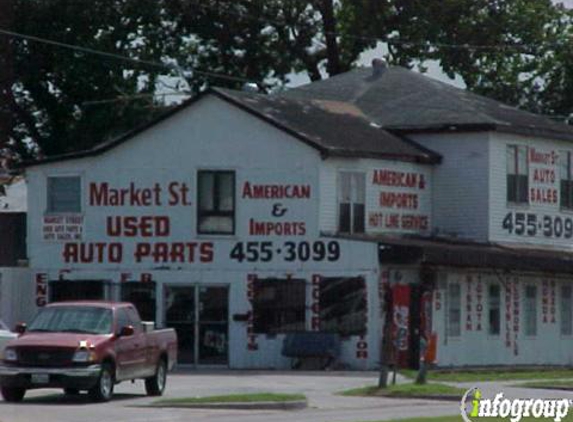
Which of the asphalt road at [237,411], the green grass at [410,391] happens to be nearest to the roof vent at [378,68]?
the asphalt road at [237,411]

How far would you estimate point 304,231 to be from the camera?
155 feet

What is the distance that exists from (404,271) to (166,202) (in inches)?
274

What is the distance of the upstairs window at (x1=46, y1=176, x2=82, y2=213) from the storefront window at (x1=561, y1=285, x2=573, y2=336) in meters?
15.4

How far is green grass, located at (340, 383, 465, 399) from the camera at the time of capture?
35.2 meters

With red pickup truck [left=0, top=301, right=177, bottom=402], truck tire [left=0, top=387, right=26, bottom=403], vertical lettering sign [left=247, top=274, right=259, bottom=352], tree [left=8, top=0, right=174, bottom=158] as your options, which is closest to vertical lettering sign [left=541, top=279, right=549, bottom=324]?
vertical lettering sign [left=247, top=274, right=259, bottom=352]

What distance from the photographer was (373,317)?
45.8m

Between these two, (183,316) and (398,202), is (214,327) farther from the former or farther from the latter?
(398,202)

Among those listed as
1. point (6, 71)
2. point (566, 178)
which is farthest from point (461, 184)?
point (6, 71)

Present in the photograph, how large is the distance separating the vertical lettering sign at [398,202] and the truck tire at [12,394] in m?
18.8

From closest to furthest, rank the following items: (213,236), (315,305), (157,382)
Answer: (157,382), (315,305), (213,236)

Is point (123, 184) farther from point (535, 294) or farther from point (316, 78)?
point (316, 78)

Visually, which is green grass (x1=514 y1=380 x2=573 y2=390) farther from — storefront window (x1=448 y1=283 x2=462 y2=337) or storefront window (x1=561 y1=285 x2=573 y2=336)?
storefront window (x1=561 y1=285 x2=573 y2=336)

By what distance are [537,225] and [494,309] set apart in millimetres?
4129

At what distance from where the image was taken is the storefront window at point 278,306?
4666 centimetres
